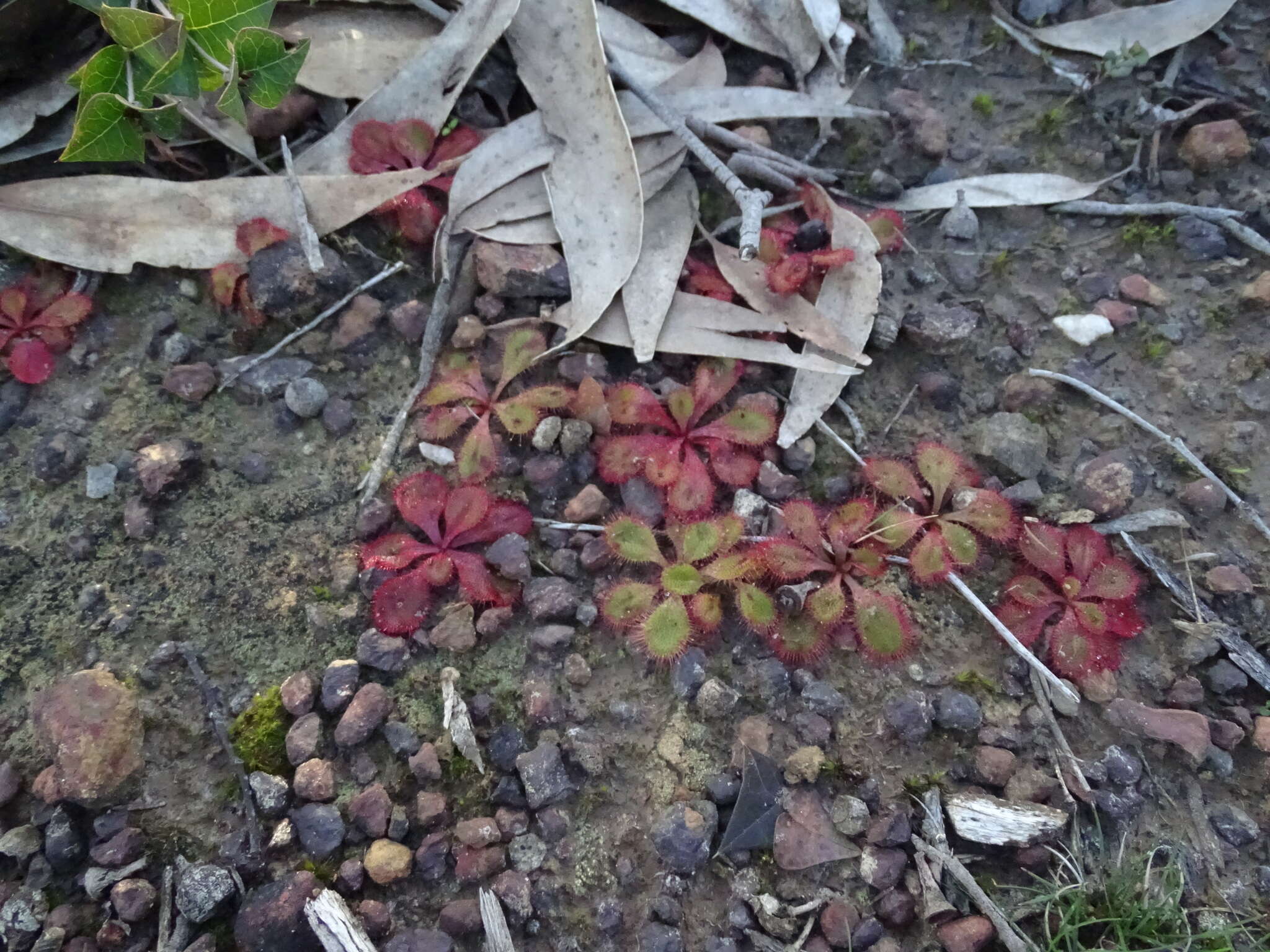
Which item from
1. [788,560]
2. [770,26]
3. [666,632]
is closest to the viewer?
[666,632]

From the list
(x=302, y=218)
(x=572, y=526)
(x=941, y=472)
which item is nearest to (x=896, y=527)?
(x=941, y=472)

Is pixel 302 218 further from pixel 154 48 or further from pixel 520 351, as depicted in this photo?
pixel 520 351

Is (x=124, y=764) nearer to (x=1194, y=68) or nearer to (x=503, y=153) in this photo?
(x=503, y=153)

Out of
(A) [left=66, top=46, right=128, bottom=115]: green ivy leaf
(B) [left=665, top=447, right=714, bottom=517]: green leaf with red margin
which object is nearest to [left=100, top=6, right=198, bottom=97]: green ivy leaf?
(A) [left=66, top=46, right=128, bottom=115]: green ivy leaf

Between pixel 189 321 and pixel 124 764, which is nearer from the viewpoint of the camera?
pixel 124 764

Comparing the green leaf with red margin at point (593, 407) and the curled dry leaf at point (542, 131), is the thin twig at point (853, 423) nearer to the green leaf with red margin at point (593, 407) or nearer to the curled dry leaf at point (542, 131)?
the green leaf with red margin at point (593, 407)

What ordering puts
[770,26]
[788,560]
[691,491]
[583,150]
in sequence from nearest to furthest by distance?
[788,560] → [691,491] → [583,150] → [770,26]

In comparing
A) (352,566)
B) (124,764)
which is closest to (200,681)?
(124,764)
